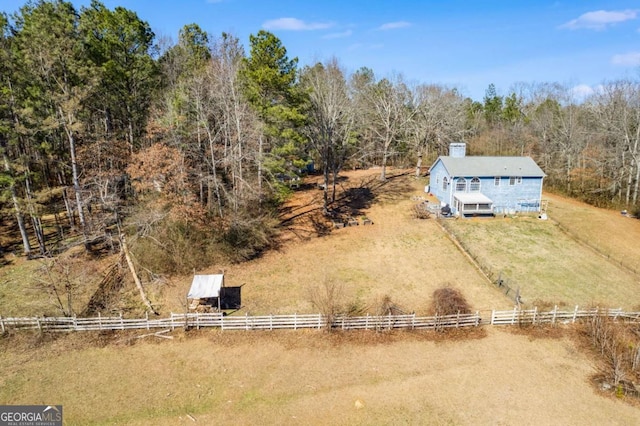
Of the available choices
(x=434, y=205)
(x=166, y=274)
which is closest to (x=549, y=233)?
(x=434, y=205)

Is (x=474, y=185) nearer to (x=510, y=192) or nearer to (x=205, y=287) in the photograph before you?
(x=510, y=192)

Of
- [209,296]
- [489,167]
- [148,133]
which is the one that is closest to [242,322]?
[209,296]

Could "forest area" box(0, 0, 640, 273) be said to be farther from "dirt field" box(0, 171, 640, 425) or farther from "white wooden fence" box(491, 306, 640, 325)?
"white wooden fence" box(491, 306, 640, 325)

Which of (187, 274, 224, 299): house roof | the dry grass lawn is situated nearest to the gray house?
Result: the dry grass lawn

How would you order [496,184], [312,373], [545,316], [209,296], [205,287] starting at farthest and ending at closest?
[496,184]
[205,287]
[545,316]
[209,296]
[312,373]

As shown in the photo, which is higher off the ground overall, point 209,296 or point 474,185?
point 474,185

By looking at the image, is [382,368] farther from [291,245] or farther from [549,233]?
[549,233]
